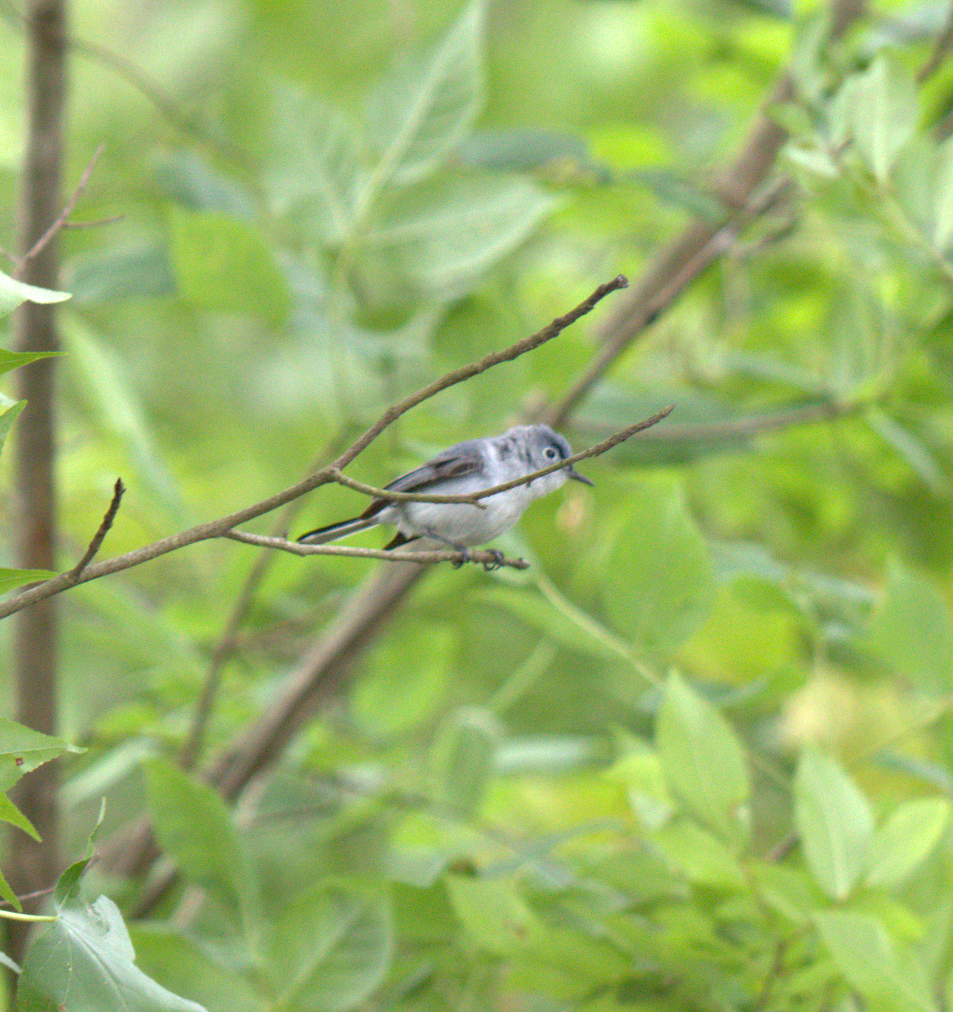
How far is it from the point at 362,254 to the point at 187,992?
20.6 inches

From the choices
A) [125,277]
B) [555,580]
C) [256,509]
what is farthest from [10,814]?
[555,580]

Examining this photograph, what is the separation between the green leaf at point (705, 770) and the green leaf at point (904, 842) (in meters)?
0.07

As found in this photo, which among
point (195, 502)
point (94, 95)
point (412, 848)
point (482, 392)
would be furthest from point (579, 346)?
point (94, 95)

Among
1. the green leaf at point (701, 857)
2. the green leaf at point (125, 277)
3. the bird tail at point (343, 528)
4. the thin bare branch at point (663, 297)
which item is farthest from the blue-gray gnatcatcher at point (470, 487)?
the green leaf at point (125, 277)

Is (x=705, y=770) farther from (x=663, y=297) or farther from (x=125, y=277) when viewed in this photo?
(x=125, y=277)

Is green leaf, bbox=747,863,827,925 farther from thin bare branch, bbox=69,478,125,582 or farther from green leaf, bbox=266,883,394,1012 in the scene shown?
thin bare branch, bbox=69,478,125,582

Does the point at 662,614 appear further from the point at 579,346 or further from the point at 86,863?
the point at 86,863

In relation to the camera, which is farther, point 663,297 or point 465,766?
point 465,766

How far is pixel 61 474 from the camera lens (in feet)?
3.91

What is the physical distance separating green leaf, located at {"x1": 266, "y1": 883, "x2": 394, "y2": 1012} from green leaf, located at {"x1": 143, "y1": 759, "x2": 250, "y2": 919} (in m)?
0.04

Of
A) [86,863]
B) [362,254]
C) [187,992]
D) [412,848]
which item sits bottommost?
[412,848]

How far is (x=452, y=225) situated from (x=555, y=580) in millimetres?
484

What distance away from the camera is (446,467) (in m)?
0.60

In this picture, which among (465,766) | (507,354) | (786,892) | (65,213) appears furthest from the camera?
(465,766)
